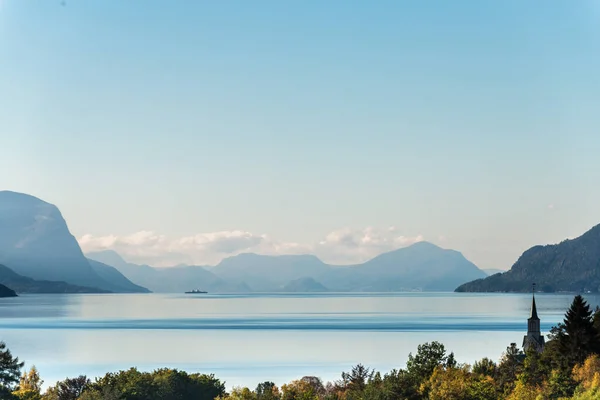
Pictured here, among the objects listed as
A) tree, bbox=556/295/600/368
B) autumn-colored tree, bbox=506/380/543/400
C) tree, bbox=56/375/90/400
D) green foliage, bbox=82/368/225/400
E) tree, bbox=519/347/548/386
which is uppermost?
tree, bbox=556/295/600/368

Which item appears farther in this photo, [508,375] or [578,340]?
[508,375]

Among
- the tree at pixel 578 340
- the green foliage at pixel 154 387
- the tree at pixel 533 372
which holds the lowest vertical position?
the green foliage at pixel 154 387

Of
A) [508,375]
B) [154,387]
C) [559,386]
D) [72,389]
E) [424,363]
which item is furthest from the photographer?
[72,389]

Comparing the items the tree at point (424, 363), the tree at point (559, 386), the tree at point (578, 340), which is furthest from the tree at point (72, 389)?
the tree at point (578, 340)

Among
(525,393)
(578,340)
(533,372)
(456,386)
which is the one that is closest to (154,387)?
(456,386)

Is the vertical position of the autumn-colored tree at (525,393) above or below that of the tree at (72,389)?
above

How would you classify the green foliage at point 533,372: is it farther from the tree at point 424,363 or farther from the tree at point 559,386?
the tree at point 424,363

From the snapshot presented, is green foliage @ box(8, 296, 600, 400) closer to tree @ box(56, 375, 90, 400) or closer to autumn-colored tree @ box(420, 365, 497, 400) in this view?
autumn-colored tree @ box(420, 365, 497, 400)

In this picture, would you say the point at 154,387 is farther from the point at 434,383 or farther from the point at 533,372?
the point at 533,372

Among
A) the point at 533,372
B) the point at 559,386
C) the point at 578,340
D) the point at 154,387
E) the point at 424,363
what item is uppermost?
the point at 578,340

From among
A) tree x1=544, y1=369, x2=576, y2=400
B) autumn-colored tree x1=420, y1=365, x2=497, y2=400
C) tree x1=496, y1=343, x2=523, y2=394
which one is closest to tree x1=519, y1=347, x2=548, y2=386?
tree x1=496, y1=343, x2=523, y2=394

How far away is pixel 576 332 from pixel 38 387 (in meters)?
74.3

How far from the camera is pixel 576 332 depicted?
104 meters

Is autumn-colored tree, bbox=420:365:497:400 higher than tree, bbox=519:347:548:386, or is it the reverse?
tree, bbox=519:347:548:386
